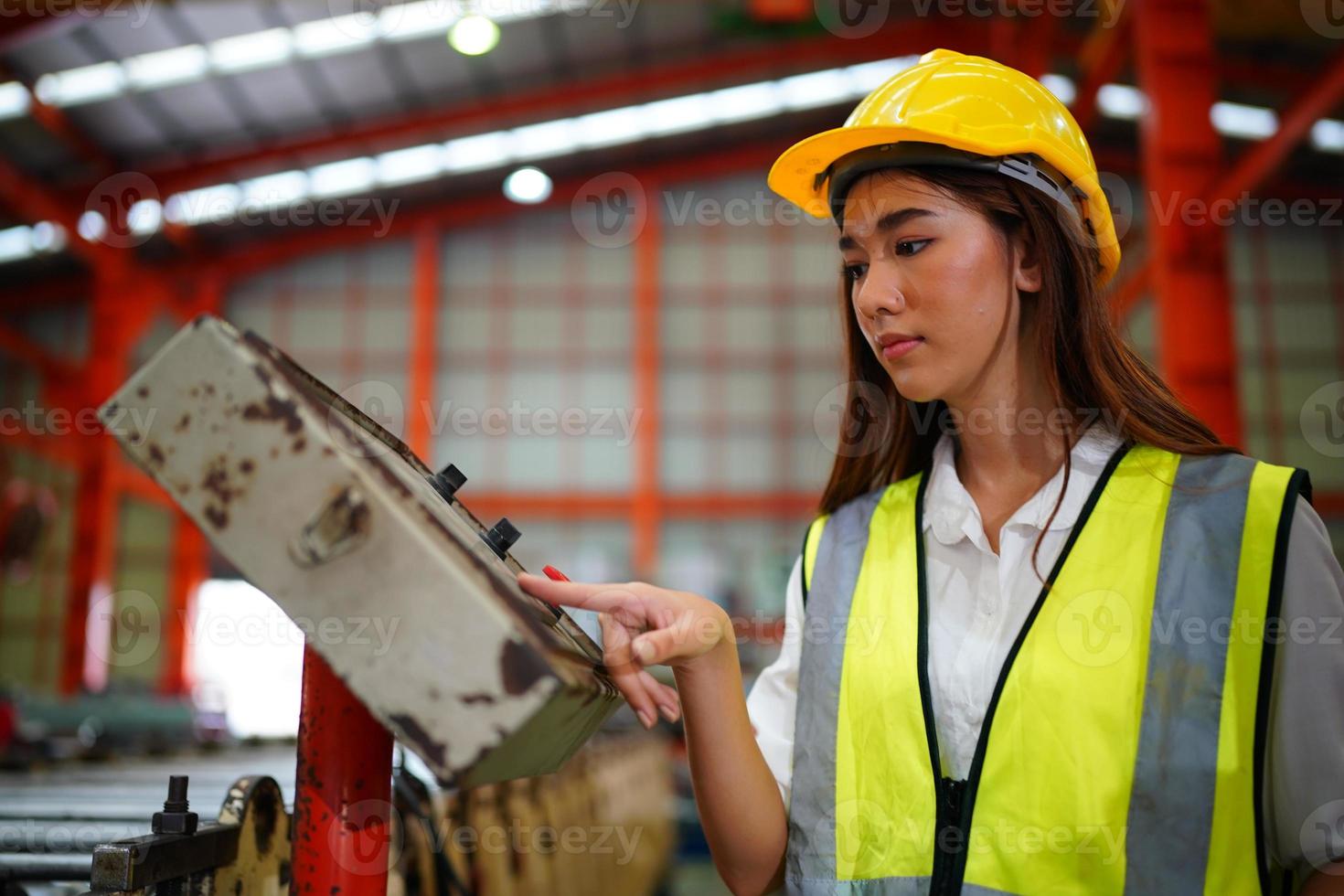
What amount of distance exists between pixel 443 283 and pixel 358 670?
1355 cm

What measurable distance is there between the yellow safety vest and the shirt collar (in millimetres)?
29

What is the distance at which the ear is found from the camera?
1314 millimetres

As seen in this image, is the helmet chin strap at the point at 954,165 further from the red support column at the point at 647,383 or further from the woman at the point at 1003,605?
the red support column at the point at 647,383

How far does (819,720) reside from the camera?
1279 millimetres

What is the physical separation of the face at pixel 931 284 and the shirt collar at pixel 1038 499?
5.7 inches

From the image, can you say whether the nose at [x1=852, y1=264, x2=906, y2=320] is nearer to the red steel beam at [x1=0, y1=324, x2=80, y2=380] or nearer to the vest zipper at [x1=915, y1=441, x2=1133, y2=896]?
the vest zipper at [x1=915, y1=441, x2=1133, y2=896]

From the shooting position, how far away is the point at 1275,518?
1073 millimetres

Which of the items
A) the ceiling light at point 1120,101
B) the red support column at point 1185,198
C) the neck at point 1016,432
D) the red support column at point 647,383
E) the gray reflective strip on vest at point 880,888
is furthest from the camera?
the red support column at point 647,383

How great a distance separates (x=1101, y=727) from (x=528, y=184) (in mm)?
12946

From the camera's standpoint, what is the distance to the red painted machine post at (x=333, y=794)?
3.29 ft

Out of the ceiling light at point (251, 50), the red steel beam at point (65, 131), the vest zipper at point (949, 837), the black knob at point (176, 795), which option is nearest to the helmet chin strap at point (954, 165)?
the vest zipper at point (949, 837)

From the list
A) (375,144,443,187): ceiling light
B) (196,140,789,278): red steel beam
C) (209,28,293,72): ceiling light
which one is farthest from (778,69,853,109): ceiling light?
(209,28,293,72): ceiling light

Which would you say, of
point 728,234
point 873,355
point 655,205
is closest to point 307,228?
point 655,205

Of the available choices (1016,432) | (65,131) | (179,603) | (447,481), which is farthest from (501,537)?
(179,603)
